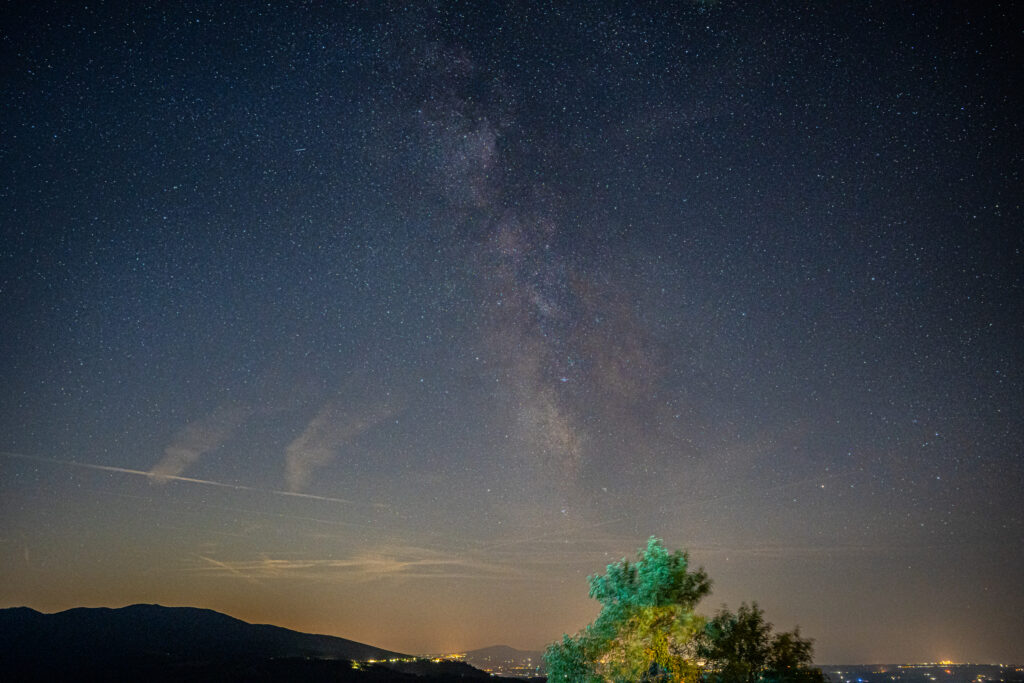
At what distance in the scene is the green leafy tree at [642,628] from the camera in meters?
24.3

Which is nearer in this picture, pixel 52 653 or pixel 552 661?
pixel 552 661

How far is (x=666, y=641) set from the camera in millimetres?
24766

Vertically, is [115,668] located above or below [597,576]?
below

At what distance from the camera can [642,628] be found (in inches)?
976

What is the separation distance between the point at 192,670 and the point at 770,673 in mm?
147637

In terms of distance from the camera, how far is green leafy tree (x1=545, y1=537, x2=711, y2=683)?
79.7 feet

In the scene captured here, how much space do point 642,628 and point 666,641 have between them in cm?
109

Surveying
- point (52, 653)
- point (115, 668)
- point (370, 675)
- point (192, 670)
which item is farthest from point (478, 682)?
point (52, 653)

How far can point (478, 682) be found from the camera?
13975 cm

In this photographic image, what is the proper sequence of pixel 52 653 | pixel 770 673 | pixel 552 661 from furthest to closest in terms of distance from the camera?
pixel 52 653 < pixel 552 661 < pixel 770 673

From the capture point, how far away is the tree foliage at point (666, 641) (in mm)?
24094

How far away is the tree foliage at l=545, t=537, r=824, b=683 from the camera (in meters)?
24.1

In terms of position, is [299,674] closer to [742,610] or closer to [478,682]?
[478,682]

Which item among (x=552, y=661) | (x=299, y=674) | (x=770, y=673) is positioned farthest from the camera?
(x=299, y=674)
